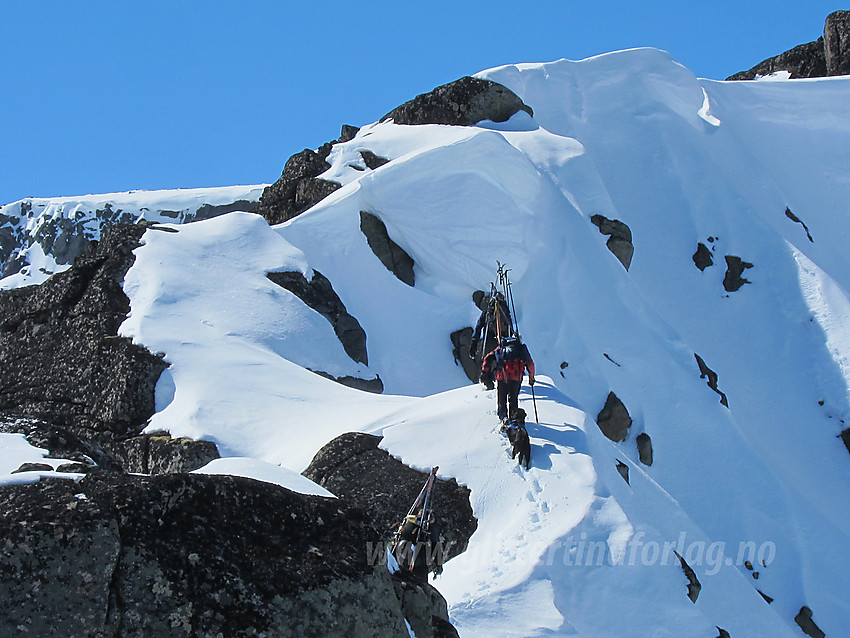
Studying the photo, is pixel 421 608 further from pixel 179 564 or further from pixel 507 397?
pixel 507 397

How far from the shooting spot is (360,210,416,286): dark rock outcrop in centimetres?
2842

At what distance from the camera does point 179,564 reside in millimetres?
6320

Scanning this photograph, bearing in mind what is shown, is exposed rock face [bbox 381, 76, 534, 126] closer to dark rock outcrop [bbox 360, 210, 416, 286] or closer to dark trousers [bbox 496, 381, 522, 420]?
dark rock outcrop [bbox 360, 210, 416, 286]

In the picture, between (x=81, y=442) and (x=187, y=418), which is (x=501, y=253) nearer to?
(x=187, y=418)

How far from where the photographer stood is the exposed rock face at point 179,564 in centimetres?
589

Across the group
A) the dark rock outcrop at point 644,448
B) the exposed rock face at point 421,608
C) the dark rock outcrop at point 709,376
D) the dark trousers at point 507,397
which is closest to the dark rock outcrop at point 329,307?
the dark rock outcrop at point 644,448

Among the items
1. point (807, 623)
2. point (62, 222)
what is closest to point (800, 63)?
point (807, 623)

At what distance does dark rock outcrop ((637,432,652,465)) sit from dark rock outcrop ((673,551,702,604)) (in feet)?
42.4

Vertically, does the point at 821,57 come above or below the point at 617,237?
above

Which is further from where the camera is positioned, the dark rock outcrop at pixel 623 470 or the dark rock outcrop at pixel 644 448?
the dark rock outcrop at pixel 644 448

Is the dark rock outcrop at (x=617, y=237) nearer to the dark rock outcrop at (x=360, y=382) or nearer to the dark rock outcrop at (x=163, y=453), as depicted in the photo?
the dark rock outcrop at (x=360, y=382)

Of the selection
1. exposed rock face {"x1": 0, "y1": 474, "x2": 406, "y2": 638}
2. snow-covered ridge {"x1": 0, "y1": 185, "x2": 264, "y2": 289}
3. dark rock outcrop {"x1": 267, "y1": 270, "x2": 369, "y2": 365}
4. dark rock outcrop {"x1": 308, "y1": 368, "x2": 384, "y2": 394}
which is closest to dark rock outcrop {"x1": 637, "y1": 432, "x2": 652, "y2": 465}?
dark rock outcrop {"x1": 308, "y1": 368, "x2": 384, "y2": 394}

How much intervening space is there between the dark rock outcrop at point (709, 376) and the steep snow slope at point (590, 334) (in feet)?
1.54

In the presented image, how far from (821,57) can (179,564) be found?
5083 cm
